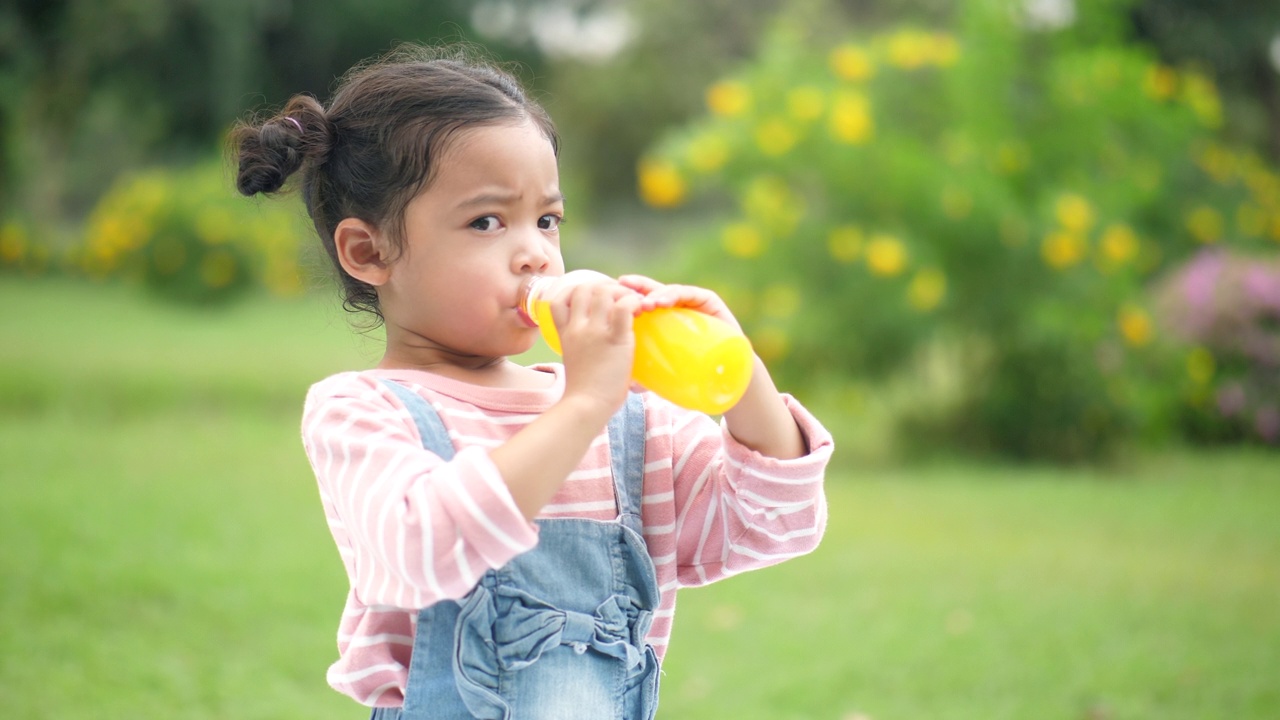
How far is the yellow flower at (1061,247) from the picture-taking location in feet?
21.9

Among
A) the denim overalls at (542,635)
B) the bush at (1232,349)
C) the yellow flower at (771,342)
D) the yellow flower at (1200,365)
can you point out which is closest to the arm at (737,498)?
the denim overalls at (542,635)

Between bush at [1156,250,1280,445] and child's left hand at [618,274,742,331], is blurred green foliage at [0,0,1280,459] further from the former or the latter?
child's left hand at [618,274,742,331]

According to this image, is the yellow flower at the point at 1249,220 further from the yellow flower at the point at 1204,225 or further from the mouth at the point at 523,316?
the mouth at the point at 523,316

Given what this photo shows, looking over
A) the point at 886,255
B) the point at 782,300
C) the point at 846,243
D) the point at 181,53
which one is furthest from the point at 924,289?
the point at 181,53

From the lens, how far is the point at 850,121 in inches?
263

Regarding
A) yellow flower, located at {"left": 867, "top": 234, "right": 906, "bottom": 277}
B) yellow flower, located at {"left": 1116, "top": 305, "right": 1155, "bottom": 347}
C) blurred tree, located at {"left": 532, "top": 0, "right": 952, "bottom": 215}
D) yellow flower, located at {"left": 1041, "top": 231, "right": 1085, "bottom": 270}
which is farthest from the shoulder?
blurred tree, located at {"left": 532, "top": 0, "right": 952, "bottom": 215}

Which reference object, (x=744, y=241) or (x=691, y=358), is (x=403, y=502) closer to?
(x=691, y=358)

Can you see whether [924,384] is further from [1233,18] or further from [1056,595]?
[1233,18]

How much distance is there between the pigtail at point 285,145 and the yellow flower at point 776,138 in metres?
5.19

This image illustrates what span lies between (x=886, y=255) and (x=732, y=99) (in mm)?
1262

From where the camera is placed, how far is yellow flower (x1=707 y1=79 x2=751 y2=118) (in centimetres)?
702

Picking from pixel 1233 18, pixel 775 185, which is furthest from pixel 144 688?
pixel 1233 18

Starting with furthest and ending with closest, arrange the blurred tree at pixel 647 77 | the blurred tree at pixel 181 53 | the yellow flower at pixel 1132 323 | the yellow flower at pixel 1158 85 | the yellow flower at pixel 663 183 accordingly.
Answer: the blurred tree at pixel 647 77 < the blurred tree at pixel 181 53 < the yellow flower at pixel 1158 85 < the yellow flower at pixel 663 183 < the yellow flower at pixel 1132 323

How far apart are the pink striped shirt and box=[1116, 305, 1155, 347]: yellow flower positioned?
5679 mm
